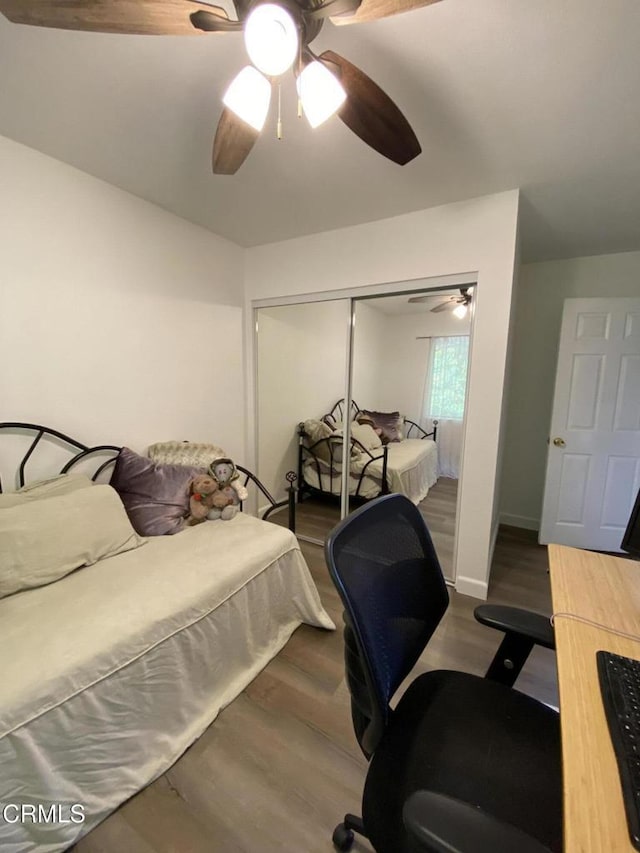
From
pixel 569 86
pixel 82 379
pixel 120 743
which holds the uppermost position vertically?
pixel 569 86

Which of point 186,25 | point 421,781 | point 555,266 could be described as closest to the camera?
point 421,781

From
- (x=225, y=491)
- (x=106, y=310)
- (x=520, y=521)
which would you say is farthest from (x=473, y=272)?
(x=520, y=521)

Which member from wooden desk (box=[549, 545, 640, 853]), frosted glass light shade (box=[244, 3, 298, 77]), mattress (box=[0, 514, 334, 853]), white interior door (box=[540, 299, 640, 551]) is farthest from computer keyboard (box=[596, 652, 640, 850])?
white interior door (box=[540, 299, 640, 551])

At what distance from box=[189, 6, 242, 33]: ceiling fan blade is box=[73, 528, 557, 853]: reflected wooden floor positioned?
2280 mm

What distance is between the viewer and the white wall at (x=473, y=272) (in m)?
1.98

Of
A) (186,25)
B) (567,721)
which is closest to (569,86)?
(186,25)

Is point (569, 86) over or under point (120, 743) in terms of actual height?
over

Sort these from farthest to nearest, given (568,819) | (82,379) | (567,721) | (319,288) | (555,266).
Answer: (555,266) → (319,288) → (82,379) → (567,721) → (568,819)

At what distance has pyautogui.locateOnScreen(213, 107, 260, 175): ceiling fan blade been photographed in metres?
1.17

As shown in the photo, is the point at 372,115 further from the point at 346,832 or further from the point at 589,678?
the point at 346,832

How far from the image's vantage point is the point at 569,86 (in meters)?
1.23

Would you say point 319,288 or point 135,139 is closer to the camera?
point 135,139

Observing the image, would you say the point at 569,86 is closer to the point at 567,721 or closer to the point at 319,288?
the point at 319,288

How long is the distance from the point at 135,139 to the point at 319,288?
4.47ft
